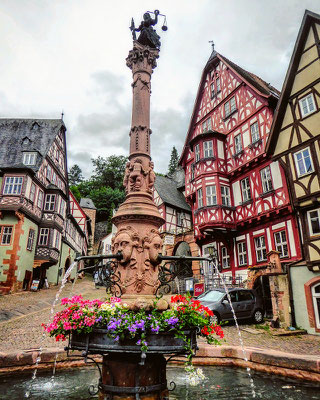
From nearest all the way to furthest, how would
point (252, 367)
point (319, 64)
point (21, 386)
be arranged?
point (21, 386)
point (252, 367)
point (319, 64)

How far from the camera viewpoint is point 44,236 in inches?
1069

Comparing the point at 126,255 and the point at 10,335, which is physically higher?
the point at 126,255

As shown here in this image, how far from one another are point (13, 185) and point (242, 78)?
63.2 ft

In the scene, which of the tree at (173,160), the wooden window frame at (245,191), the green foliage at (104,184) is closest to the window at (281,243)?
the wooden window frame at (245,191)

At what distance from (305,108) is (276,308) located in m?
10.2

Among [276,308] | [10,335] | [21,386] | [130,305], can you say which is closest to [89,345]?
[130,305]

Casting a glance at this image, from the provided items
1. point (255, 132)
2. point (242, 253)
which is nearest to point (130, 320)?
point (242, 253)

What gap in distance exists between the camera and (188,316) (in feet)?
12.6

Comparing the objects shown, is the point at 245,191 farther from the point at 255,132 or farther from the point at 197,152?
the point at 197,152

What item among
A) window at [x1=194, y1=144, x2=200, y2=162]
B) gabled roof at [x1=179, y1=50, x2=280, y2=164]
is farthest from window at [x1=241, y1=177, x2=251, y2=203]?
gabled roof at [x1=179, y1=50, x2=280, y2=164]

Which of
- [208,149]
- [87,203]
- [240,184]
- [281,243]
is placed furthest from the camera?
[87,203]

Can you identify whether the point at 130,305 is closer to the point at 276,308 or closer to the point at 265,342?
the point at 265,342

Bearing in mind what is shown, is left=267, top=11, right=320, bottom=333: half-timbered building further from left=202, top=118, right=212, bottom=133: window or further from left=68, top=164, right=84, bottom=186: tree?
left=68, top=164, right=84, bottom=186: tree

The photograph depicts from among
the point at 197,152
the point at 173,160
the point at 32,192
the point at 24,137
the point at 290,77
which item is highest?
the point at 173,160
